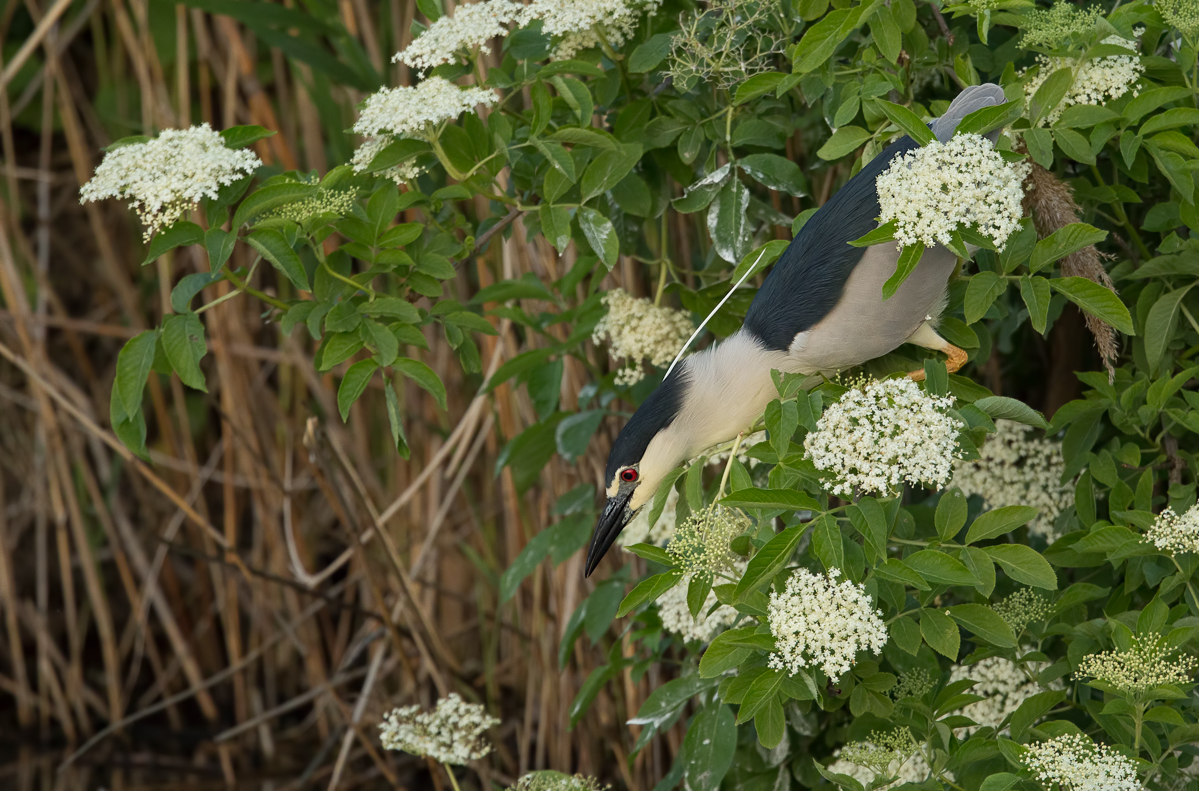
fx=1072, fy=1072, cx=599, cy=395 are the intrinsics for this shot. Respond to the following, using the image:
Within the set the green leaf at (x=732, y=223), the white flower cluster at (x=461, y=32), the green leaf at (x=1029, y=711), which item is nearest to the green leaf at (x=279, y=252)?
the white flower cluster at (x=461, y=32)

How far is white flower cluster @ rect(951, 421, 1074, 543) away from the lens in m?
1.19

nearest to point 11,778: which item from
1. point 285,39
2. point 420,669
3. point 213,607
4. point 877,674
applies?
point 213,607

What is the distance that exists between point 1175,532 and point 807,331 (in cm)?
37

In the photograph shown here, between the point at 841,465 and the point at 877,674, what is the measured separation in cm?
25

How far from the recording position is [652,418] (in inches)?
43.7

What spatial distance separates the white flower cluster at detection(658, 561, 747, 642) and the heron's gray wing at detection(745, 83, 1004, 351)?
254 millimetres

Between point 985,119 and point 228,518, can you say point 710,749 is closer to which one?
point 985,119

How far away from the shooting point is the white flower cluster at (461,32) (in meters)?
1.09

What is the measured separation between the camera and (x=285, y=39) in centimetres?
170

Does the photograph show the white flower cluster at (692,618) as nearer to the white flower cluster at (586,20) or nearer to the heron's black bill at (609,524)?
the heron's black bill at (609,524)

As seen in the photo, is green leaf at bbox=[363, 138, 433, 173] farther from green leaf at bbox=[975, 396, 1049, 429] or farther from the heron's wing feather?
green leaf at bbox=[975, 396, 1049, 429]

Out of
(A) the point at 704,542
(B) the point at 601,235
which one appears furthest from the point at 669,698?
(B) the point at 601,235

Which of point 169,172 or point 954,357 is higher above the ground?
point 169,172

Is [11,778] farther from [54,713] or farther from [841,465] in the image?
[841,465]
